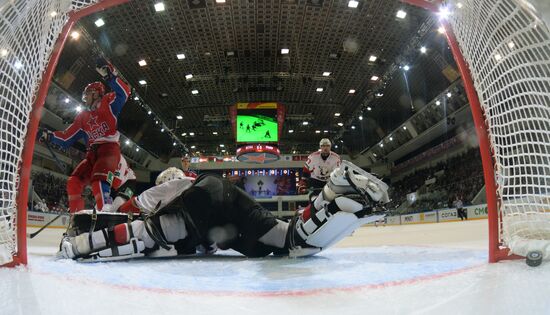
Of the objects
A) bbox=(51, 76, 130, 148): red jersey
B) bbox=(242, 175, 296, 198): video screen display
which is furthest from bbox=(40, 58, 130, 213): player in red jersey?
bbox=(242, 175, 296, 198): video screen display

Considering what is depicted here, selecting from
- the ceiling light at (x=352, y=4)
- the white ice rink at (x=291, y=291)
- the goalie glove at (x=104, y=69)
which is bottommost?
the white ice rink at (x=291, y=291)

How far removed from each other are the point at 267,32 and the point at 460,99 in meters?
6.20

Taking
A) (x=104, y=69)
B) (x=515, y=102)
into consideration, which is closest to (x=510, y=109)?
(x=515, y=102)

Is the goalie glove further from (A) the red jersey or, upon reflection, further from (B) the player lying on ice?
(B) the player lying on ice

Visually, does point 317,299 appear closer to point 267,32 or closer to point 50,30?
point 50,30

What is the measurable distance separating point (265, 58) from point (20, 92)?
28.7 feet

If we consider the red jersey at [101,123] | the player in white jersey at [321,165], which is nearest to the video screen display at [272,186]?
the player in white jersey at [321,165]

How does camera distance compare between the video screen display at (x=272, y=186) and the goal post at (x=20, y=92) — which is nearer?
the goal post at (x=20, y=92)

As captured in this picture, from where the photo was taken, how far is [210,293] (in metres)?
1.00

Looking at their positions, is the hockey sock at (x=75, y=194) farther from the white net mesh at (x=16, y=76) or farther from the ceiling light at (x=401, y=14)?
the ceiling light at (x=401, y=14)

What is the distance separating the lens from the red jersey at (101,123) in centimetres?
294

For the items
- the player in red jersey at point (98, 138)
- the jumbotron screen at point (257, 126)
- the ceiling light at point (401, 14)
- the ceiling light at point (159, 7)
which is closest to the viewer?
the player in red jersey at point (98, 138)

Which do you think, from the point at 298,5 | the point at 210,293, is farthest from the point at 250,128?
the point at 210,293

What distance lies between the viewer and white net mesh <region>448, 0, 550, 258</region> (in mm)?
1302
